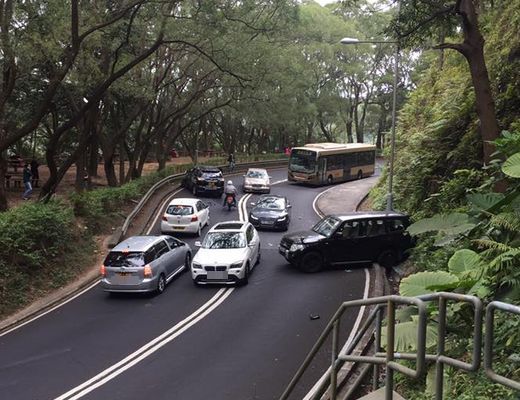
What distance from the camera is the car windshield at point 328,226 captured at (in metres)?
17.5

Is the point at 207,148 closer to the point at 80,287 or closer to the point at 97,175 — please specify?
the point at 97,175

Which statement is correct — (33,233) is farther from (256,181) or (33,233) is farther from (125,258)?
(256,181)

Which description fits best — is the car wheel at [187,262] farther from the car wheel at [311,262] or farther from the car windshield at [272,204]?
the car windshield at [272,204]

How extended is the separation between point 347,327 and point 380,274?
4.74 m

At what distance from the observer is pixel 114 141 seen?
29609 mm

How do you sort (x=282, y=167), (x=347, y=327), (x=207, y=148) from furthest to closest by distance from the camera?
1. (x=207, y=148)
2. (x=282, y=167)
3. (x=347, y=327)

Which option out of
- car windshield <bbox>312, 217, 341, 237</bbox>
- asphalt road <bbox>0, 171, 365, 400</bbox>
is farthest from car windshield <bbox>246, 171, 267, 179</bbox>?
asphalt road <bbox>0, 171, 365, 400</bbox>

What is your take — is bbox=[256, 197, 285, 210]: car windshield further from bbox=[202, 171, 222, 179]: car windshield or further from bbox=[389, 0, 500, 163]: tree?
bbox=[389, 0, 500, 163]: tree

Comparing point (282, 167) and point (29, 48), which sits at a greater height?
point (29, 48)

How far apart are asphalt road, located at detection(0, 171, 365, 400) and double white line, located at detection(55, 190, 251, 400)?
20mm

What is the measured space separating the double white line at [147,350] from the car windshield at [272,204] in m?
8.92

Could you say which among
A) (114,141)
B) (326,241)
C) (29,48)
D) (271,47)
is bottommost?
(326,241)

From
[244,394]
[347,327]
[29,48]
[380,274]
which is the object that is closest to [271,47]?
[29,48]

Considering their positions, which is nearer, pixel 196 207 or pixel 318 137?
pixel 196 207
